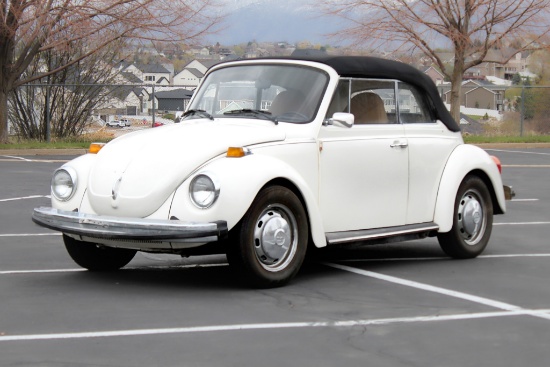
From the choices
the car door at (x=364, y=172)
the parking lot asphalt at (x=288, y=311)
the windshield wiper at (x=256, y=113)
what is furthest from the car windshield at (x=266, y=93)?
the parking lot asphalt at (x=288, y=311)

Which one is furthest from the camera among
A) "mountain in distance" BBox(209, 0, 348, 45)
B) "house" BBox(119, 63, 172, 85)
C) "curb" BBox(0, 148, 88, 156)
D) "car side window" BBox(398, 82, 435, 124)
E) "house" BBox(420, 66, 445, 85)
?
"house" BBox(420, 66, 445, 85)

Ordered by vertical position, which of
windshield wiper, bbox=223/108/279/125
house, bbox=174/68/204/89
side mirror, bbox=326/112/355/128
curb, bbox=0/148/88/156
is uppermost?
house, bbox=174/68/204/89

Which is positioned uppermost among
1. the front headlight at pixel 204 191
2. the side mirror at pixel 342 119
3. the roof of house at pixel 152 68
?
the roof of house at pixel 152 68

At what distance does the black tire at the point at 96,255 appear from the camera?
28.2 ft

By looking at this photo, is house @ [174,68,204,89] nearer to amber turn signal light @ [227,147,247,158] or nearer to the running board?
the running board

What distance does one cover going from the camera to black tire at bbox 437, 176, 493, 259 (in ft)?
31.3

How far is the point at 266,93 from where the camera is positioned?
890 centimetres

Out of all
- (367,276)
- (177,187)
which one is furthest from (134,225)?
(367,276)

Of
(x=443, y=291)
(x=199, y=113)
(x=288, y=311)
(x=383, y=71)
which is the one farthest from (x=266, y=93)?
(x=288, y=311)

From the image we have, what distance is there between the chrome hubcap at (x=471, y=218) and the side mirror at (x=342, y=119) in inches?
65.3

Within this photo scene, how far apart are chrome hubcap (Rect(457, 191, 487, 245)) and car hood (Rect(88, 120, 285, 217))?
2.21m

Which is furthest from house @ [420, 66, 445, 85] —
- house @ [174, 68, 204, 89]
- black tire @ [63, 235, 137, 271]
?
black tire @ [63, 235, 137, 271]

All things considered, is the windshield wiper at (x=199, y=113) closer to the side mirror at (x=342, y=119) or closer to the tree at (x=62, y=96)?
the side mirror at (x=342, y=119)

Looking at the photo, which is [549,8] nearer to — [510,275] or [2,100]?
[2,100]
